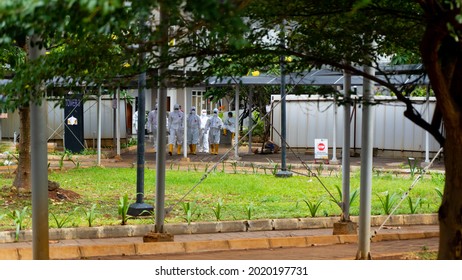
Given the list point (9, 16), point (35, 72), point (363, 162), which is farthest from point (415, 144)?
point (9, 16)

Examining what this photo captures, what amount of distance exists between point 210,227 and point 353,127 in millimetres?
16686

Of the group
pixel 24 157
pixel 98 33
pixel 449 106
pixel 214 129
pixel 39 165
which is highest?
pixel 98 33

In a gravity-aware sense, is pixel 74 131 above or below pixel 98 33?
below

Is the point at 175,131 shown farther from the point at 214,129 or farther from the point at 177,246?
the point at 177,246

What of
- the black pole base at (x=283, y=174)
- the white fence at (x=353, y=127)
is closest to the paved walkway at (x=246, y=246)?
the black pole base at (x=283, y=174)

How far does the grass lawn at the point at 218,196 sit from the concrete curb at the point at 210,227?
214 mm

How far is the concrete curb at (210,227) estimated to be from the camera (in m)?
12.6

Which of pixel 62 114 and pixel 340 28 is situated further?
pixel 62 114

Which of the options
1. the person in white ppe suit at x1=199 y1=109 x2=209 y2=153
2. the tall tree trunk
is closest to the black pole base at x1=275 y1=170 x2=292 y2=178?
the person in white ppe suit at x1=199 y1=109 x2=209 y2=153

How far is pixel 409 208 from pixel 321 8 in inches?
325

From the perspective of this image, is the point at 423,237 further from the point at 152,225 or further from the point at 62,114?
the point at 62,114

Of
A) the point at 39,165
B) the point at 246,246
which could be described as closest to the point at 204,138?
the point at 246,246

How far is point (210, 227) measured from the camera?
1370cm

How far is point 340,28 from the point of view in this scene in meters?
9.16
